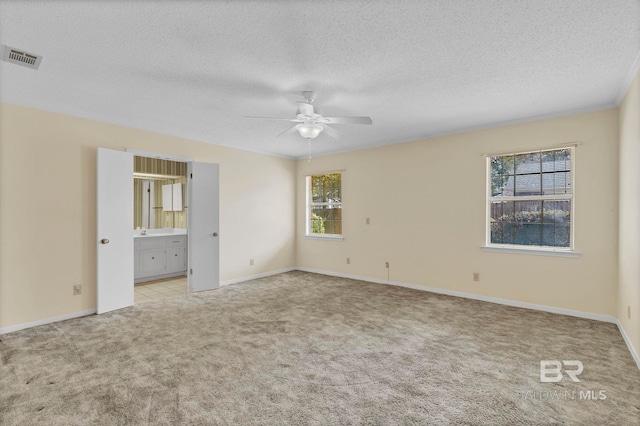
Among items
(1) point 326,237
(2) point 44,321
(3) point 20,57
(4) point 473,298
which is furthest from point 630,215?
(2) point 44,321

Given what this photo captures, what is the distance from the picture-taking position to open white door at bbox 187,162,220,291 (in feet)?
16.6

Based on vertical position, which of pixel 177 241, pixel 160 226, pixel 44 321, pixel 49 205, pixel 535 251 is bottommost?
pixel 44 321

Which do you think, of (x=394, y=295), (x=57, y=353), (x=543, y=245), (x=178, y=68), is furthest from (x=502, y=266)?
(x=57, y=353)

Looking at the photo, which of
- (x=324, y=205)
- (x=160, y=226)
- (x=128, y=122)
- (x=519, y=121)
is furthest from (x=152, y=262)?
(x=519, y=121)

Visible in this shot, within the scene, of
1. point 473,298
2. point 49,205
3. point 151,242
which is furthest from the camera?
point 151,242

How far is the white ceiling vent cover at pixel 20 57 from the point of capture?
2.40 m

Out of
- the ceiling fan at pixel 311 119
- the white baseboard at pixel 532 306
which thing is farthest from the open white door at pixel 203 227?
the white baseboard at pixel 532 306

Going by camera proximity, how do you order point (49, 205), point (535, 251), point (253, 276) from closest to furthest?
point (49, 205)
point (535, 251)
point (253, 276)

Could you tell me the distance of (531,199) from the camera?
4199 millimetres

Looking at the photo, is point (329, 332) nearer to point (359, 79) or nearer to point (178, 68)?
point (359, 79)

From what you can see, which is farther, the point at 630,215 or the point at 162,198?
the point at 162,198

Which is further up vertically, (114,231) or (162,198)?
(162,198)

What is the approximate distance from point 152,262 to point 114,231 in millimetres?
2064

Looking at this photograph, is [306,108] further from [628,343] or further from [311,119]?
[628,343]
